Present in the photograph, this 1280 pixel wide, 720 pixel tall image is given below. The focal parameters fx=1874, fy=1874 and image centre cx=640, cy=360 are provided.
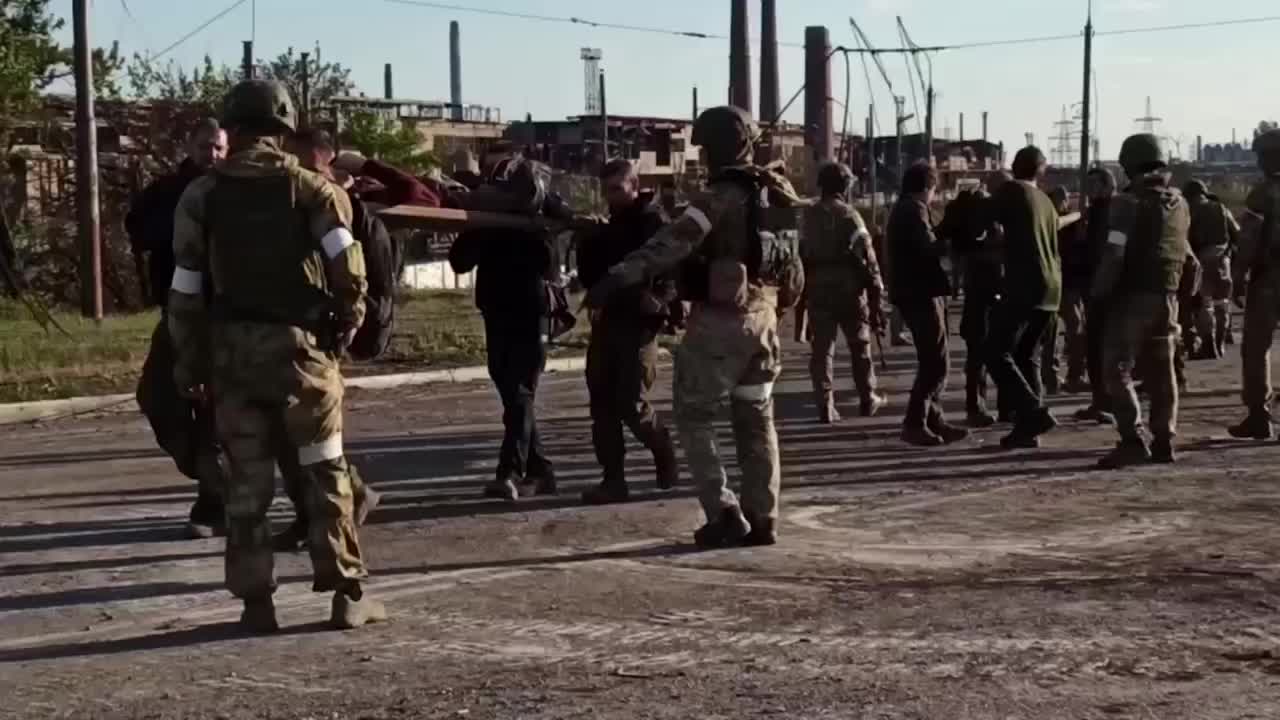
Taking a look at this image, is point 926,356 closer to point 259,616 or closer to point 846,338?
point 846,338

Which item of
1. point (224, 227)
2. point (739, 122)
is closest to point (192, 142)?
point (224, 227)

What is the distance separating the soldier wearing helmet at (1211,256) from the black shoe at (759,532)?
Answer: 6731mm

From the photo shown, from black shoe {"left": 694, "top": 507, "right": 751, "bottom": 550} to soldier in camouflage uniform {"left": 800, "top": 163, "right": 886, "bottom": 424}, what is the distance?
4.67 m

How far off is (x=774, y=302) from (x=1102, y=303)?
352 centimetres

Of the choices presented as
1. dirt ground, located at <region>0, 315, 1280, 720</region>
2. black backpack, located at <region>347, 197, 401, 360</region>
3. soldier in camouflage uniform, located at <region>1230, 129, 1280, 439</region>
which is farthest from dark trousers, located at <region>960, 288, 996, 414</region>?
black backpack, located at <region>347, 197, 401, 360</region>

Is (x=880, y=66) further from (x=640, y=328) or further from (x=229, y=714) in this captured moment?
(x=229, y=714)

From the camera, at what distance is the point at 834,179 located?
13.0m

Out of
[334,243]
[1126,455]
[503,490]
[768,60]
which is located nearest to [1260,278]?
[1126,455]

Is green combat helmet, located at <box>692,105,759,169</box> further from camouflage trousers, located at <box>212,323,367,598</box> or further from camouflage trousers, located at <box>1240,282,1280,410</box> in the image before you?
camouflage trousers, located at <box>1240,282,1280,410</box>

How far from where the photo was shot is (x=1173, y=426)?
36.3 ft

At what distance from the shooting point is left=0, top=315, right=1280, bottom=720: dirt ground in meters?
5.84

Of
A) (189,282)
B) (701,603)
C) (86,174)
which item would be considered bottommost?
(701,603)

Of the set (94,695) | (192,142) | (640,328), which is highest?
(192,142)

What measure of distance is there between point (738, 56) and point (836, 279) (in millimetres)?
15088
